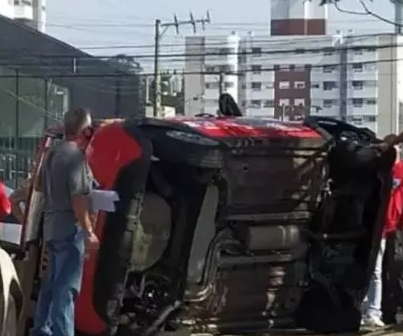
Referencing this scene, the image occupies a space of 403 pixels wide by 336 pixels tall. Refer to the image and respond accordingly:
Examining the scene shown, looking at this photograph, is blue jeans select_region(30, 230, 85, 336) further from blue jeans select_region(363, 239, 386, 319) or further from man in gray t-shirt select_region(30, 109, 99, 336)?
blue jeans select_region(363, 239, 386, 319)

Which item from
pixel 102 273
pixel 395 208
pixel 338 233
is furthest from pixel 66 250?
pixel 395 208

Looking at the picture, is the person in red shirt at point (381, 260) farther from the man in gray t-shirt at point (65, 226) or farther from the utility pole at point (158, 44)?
the utility pole at point (158, 44)

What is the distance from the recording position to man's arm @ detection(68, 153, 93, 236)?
27.1ft

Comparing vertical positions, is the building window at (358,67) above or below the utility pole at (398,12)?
below

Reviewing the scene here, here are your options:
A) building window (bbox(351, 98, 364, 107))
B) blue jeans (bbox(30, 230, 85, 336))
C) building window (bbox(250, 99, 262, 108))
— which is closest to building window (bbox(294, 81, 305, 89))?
building window (bbox(250, 99, 262, 108))

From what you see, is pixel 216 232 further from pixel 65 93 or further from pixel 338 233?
pixel 65 93

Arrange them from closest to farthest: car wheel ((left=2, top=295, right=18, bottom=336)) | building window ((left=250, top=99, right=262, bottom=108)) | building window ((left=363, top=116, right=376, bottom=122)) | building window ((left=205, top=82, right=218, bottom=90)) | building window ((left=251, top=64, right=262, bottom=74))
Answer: car wheel ((left=2, top=295, right=18, bottom=336)) → building window ((left=251, top=64, right=262, bottom=74)) → building window ((left=363, top=116, right=376, bottom=122)) → building window ((left=250, top=99, right=262, bottom=108)) → building window ((left=205, top=82, right=218, bottom=90))

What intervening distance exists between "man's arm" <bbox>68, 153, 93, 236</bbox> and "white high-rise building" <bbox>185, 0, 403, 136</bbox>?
94.6 feet

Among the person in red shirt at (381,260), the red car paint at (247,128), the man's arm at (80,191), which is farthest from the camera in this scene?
the person in red shirt at (381,260)

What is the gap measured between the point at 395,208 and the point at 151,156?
11.8 feet

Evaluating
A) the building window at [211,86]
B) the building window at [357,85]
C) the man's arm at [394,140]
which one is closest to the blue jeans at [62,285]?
the man's arm at [394,140]

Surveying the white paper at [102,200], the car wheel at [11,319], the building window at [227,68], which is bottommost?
the car wheel at [11,319]

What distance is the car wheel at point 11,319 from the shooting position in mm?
7551

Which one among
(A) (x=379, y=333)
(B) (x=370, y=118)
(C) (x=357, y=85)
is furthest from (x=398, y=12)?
(C) (x=357, y=85)
